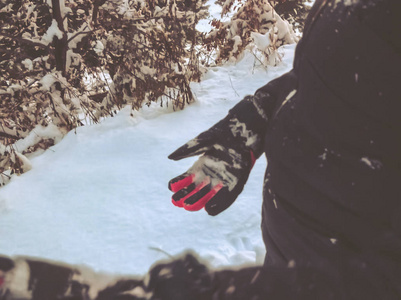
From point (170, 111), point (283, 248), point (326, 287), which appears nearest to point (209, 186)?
point (283, 248)

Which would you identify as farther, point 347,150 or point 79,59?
point 79,59

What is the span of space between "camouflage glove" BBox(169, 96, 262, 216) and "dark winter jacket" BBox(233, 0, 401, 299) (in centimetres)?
17

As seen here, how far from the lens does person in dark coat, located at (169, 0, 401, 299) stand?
60cm

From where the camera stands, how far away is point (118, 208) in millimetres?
2568

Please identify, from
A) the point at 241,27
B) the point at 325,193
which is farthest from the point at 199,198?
the point at 241,27

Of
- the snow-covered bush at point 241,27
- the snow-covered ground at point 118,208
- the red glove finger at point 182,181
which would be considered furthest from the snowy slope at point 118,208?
the snow-covered bush at point 241,27

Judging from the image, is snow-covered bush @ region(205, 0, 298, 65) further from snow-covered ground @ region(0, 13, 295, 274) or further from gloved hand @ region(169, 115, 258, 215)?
gloved hand @ region(169, 115, 258, 215)

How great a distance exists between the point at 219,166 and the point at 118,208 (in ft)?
5.90

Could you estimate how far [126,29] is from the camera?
4.31m

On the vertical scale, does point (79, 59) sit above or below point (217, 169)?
below

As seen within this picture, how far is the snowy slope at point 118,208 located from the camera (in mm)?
2170

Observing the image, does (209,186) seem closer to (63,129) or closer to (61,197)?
(61,197)

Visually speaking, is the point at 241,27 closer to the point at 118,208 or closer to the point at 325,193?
the point at 118,208

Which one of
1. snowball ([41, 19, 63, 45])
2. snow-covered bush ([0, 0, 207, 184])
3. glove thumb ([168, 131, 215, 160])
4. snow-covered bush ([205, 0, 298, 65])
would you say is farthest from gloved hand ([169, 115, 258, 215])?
snow-covered bush ([205, 0, 298, 65])
